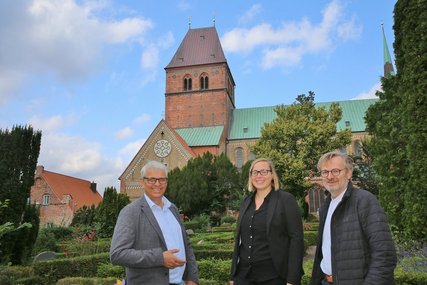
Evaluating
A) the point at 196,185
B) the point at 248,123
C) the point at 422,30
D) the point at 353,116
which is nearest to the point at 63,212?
the point at 196,185

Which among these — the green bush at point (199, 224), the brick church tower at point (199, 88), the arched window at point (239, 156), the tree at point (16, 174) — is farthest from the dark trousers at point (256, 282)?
the arched window at point (239, 156)

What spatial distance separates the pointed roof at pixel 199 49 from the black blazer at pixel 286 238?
39.0 meters

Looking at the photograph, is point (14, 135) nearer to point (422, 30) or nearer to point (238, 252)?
point (238, 252)

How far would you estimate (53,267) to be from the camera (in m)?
9.86

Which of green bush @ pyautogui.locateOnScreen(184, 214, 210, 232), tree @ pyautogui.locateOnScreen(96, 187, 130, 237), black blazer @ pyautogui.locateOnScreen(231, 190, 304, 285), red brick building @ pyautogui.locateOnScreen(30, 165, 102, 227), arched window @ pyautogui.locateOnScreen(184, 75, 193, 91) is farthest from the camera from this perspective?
arched window @ pyautogui.locateOnScreen(184, 75, 193, 91)

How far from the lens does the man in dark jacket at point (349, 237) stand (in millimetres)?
2855

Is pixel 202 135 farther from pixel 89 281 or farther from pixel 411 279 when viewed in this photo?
pixel 411 279

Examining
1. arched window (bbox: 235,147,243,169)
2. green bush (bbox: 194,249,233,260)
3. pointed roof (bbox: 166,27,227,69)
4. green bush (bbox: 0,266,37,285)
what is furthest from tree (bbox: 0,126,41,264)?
pointed roof (bbox: 166,27,227,69)

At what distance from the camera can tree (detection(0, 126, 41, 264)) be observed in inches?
429

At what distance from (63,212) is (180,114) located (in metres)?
15.3

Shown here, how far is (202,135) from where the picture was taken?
132 ft

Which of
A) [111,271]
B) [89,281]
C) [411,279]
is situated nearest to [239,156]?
[111,271]

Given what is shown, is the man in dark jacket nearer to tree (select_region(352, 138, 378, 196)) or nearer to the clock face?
tree (select_region(352, 138, 378, 196))

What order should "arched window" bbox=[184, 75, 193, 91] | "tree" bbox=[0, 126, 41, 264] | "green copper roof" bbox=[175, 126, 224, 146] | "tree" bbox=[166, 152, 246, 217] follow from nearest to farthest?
"tree" bbox=[0, 126, 41, 264] < "tree" bbox=[166, 152, 246, 217] < "green copper roof" bbox=[175, 126, 224, 146] < "arched window" bbox=[184, 75, 193, 91]
